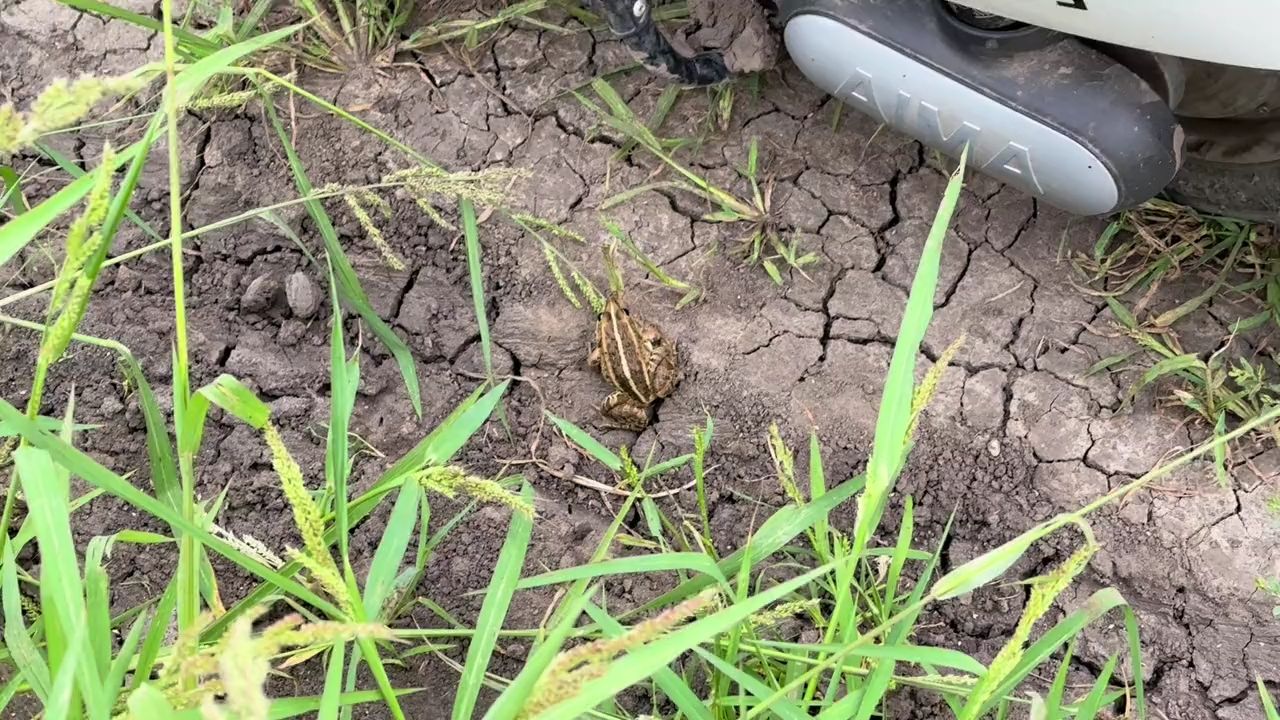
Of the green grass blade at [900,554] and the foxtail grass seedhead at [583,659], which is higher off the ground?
the foxtail grass seedhead at [583,659]

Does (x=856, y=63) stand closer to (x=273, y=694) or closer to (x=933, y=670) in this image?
(x=933, y=670)

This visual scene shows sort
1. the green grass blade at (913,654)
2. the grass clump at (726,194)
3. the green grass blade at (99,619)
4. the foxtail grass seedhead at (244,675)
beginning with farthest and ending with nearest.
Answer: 1. the grass clump at (726,194)
2. the green grass blade at (913,654)
3. the green grass blade at (99,619)
4. the foxtail grass seedhead at (244,675)

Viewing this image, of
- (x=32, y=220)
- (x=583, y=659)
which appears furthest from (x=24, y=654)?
(x=583, y=659)

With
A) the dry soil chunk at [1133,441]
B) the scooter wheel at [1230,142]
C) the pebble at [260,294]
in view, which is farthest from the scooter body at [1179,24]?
the pebble at [260,294]

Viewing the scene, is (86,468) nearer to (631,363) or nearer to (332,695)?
(332,695)

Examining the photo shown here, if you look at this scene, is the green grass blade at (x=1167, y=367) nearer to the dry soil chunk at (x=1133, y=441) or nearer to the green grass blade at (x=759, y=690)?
the dry soil chunk at (x=1133, y=441)

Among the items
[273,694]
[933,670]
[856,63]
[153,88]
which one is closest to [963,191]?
[856,63]
